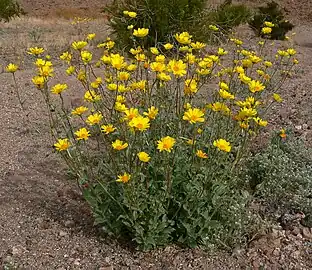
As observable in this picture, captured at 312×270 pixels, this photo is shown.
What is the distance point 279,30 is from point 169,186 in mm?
9485

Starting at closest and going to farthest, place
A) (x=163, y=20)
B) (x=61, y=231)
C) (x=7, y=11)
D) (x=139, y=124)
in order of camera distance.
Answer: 1. (x=139, y=124)
2. (x=61, y=231)
3. (x=163, y=20)
4. (x=7, y=11)

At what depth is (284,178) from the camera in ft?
12.0

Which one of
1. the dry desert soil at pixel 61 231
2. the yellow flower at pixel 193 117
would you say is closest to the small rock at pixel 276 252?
the dry desert soil at pixel 61 231

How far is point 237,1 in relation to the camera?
898 inches

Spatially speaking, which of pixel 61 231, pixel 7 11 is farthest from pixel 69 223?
pixel 7 11

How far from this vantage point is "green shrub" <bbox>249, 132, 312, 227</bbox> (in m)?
3.52

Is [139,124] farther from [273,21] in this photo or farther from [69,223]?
[273,21]

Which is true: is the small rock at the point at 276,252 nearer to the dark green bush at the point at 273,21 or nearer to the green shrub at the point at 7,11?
the dark green bush at the point at 273,21

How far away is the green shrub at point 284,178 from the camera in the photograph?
3518 millimetres

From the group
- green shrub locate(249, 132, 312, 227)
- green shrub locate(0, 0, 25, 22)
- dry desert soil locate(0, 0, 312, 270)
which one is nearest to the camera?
dry desert soil locate(0, 0, 312, 270)

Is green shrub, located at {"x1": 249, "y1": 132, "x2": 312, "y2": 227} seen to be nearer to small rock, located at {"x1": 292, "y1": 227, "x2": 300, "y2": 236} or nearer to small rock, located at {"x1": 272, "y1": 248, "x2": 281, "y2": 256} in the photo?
small rock, located at {"x1": 292, "y1": 227, "x2": 300, "y2": 236}

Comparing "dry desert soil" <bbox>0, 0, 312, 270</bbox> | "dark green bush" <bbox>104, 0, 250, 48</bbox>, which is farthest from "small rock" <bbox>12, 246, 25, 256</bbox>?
"dark green bush" <bbox>104, 0, 250, 48</bbox>

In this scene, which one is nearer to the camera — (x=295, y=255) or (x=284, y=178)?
(x=295, y=255)

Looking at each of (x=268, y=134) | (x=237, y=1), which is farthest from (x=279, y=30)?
(x=237, y=1)
